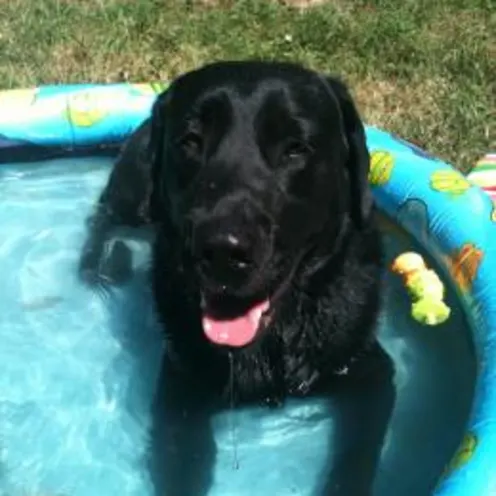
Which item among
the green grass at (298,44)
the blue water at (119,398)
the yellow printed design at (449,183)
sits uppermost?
the yellow printed design at (449,183)

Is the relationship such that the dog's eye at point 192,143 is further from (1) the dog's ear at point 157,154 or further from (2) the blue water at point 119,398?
(2) the blue water at point 119,398

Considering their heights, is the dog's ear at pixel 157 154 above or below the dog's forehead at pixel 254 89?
below

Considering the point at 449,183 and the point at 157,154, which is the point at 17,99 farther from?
the point at 449,183

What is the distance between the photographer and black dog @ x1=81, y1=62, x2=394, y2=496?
2.82m

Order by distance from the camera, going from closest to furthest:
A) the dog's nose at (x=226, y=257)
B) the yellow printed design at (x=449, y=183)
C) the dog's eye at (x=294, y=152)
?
the dog's nose at (x=226, y=257) → the dog's eye at (x=294, y=152) → the yellow printed design at (x=449, y=183)

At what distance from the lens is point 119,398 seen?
11.9ft

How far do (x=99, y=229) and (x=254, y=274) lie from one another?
5.31 feet

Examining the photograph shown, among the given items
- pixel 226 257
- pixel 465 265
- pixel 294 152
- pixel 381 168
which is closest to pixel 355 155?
pixel 294 152

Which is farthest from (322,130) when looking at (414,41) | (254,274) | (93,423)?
(414,41)

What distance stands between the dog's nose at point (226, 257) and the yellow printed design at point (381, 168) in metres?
1.32

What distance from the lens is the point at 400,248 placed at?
3947 millimetres

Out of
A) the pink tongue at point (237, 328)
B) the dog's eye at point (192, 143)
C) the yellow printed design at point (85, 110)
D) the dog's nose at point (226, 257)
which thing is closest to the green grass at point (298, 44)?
the yellow printed design at point (85, 110)

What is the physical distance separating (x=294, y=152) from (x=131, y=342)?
111cm

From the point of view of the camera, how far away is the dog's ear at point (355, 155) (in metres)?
3.30
